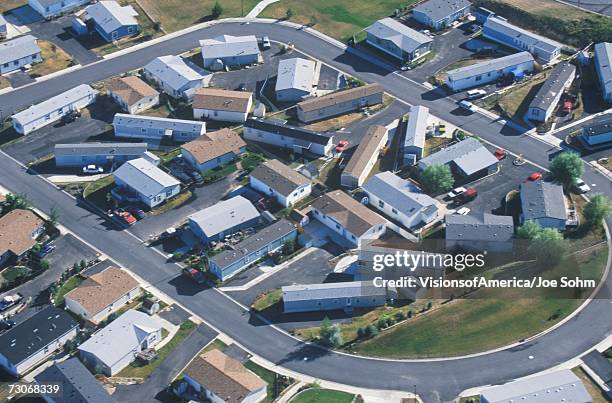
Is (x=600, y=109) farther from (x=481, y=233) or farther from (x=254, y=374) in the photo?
(x=254, y=374)

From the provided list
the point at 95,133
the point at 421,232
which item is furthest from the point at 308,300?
the point at 95,133

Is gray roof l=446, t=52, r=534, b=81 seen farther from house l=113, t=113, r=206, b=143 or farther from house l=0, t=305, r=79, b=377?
house l=0, t=305, r=79, b=377

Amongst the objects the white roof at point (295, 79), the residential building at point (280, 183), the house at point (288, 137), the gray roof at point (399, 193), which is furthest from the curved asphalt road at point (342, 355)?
the white roof at point (295, 79)

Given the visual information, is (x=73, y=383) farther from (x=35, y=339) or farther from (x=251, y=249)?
(x=251, y=249)

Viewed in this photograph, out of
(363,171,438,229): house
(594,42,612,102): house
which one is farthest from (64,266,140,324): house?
(594,42,612,102): house

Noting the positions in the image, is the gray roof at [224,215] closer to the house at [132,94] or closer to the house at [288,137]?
the house at [288,137]

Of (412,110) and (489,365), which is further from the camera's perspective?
(412,110)

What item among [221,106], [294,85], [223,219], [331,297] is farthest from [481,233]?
[221,106]
